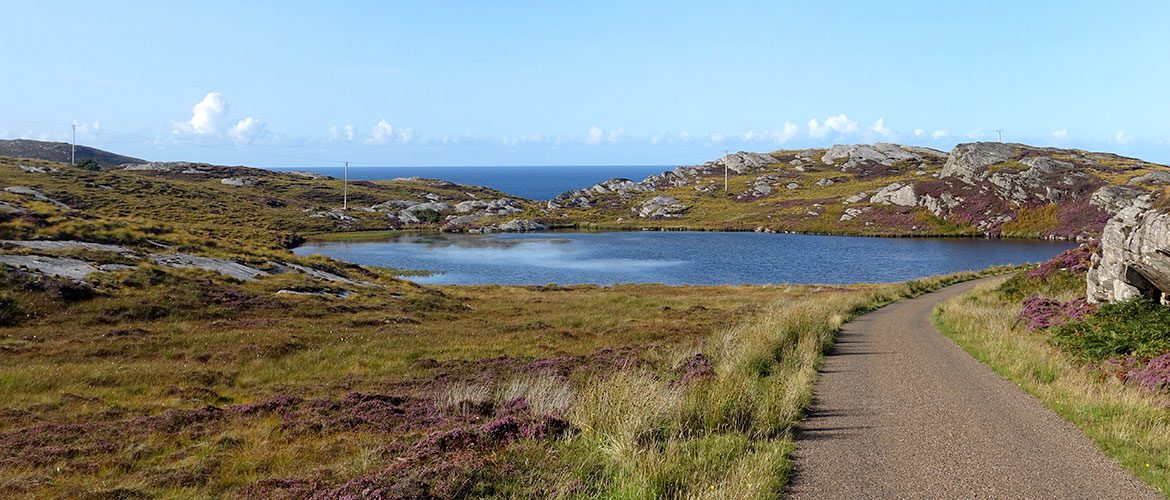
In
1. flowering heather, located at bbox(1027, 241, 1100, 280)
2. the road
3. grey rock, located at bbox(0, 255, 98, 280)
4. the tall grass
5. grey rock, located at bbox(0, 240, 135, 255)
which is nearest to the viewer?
the tall grass

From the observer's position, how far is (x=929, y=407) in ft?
51.4

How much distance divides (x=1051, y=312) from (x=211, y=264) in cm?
5000

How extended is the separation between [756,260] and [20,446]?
3756 inches

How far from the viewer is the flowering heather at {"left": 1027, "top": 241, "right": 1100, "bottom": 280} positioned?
40034 mm

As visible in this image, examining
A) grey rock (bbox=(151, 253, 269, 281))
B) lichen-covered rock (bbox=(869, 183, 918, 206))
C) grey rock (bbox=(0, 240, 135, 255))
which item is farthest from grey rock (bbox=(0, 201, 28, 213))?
lichen-covered rock (bbox=(869, 183, 918, 206))

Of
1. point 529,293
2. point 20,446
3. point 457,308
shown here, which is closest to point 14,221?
point 457,308

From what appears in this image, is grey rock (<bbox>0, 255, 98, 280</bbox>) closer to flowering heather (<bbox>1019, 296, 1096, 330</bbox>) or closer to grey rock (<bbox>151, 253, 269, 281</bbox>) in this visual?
grey rock (<bbox>151, 253, 269, 281</bbox>)

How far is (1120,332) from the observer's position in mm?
21406

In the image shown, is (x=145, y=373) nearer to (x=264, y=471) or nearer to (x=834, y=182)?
(x=264, y=471)

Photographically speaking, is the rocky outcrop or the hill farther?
the rocky outcrop

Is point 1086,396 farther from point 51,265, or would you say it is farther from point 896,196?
point 896,196

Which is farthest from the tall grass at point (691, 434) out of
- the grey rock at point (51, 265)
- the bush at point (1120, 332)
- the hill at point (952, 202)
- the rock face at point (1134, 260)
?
the hill at point (952, 202)

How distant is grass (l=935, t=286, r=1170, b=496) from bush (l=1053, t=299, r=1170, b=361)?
635 millimetres

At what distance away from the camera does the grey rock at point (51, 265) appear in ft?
119
